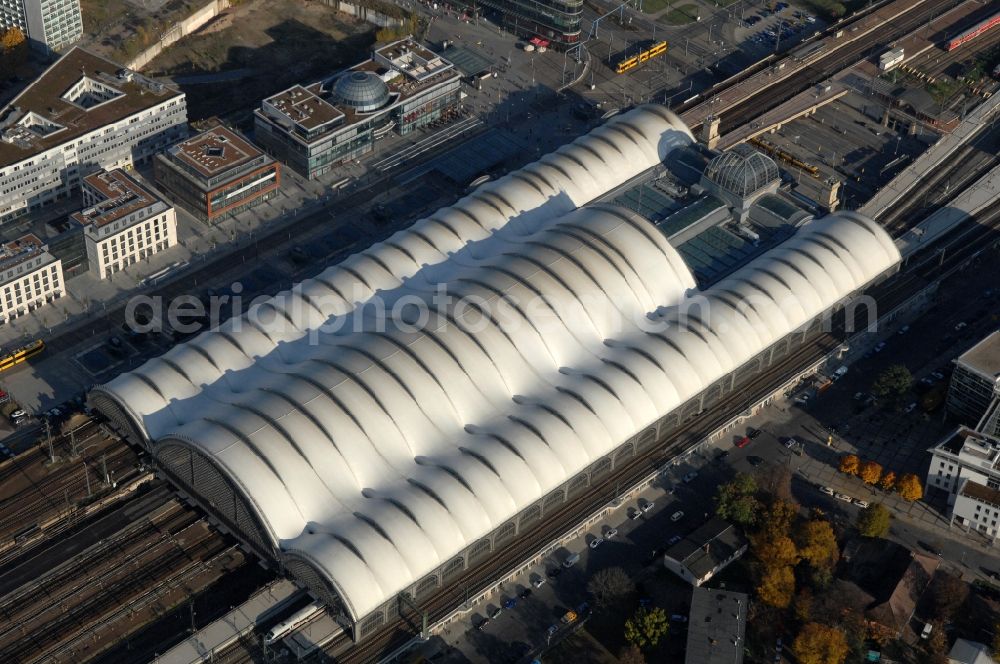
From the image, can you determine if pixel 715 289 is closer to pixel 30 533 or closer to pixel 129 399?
pixel 129 399

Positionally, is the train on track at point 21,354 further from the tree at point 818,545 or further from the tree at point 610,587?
the tree at point 818,545

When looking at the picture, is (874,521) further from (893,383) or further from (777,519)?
(893,383)

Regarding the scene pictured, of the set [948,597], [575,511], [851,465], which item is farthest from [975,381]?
[575,511]

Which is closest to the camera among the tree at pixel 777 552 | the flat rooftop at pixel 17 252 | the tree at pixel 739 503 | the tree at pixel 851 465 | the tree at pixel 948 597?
the tree at pixel 948 597

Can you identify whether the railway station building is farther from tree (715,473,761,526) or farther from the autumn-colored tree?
the autumn-colored tree

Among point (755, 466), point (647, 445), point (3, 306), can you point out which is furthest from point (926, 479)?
point (3, 306)

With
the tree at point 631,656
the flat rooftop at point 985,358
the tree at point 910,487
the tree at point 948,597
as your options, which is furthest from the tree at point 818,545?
the flat rooftop at point 985,358

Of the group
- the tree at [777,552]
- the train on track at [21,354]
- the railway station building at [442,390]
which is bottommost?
the train on track at [21,354]
